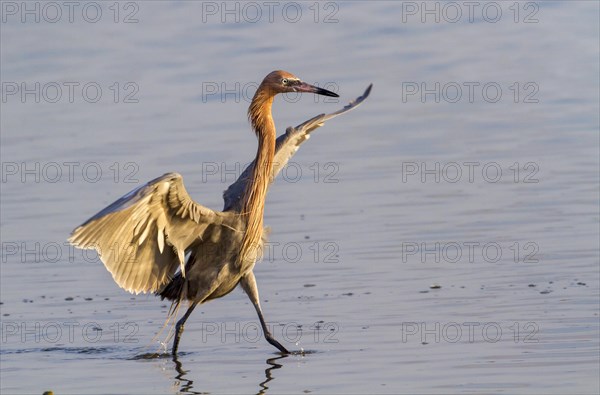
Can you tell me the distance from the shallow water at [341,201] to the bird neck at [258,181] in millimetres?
762

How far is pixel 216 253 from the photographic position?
11.0 meters

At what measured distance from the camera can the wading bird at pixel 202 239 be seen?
33.5ft

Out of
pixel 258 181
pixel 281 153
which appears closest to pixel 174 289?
pixel 258 181

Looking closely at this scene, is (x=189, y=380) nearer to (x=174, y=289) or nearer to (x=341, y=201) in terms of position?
(x=174, y=289)

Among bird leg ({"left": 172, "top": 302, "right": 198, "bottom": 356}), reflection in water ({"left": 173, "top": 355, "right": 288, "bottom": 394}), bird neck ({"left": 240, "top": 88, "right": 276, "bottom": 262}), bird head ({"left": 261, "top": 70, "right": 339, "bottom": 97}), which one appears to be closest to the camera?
reflection in water ({"left": 173, "top": 355, "right": 288, "bottom": 394})

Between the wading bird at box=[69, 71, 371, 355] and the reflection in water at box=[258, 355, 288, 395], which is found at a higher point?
the wading bird at box=[69, 71, 371, 355]

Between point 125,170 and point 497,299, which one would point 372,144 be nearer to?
point 125,170

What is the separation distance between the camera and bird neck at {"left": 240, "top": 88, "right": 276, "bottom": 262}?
11.0 m

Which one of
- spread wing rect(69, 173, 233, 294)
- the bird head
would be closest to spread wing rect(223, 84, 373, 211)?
spread wing rect(69, 173, 233, 294)

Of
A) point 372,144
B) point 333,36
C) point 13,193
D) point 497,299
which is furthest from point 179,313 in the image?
point 333,36

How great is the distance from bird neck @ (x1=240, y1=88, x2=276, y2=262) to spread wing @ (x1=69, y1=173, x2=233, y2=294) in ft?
0.71

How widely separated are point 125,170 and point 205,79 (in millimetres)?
6004

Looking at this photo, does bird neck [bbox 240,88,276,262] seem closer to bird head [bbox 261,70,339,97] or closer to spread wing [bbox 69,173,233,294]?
bird head [bbox 261,70,339,97]

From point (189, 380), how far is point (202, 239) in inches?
56.8
